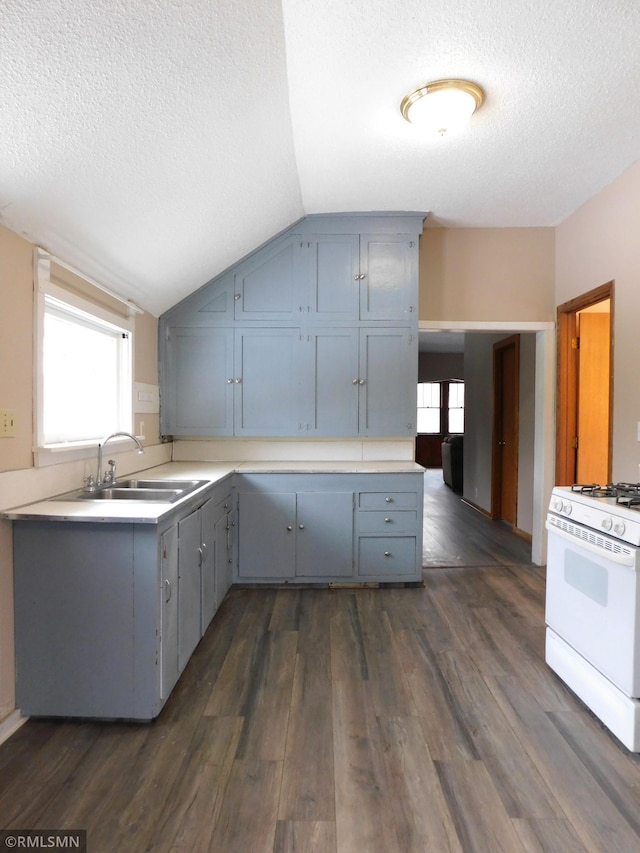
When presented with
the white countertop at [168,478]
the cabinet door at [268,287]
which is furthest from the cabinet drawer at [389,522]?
the cabinet door at [268,287]

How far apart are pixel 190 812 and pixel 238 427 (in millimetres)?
2307

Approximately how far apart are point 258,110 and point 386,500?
2345 mm

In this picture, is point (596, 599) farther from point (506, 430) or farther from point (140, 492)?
point (506, 430)

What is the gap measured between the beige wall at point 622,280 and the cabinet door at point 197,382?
2553 millimetres

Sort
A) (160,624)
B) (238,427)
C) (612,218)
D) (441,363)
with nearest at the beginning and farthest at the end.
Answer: (160,624) → (612,218) → (238,427) → (441,363)

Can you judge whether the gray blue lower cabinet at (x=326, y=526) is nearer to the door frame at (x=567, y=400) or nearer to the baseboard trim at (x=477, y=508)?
the door frame at (x=567, y=400)

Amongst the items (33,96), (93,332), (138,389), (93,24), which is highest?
(93,24)

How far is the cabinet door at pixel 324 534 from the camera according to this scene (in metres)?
3.06

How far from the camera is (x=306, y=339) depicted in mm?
3293

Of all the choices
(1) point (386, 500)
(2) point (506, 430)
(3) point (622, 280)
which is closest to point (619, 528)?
(1) point (386, 500)

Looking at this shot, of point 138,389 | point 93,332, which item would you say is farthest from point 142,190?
point 138,389

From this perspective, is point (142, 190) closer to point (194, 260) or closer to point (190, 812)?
point (194, 260)

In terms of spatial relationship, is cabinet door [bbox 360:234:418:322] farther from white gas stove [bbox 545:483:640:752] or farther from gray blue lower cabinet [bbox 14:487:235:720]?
gray blue lower cabinet [bbox 14:487:235:720]

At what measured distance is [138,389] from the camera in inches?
117
